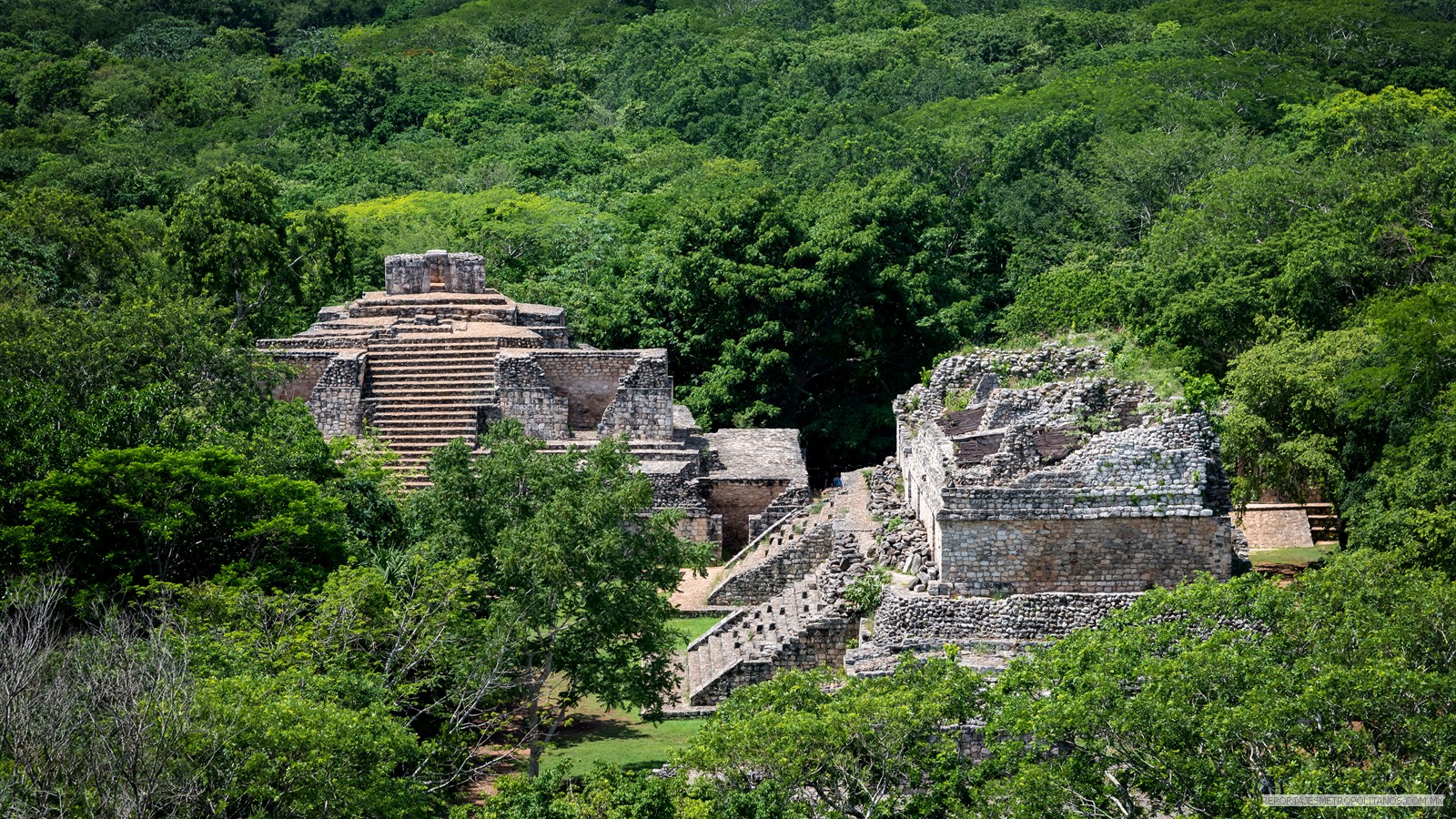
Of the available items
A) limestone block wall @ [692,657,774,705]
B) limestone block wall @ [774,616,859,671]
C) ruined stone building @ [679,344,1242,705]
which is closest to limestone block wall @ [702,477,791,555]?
ruined stone building @ [679,344,1242,705]

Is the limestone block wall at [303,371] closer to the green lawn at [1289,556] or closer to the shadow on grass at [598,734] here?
the shadow on grass at [598,734]

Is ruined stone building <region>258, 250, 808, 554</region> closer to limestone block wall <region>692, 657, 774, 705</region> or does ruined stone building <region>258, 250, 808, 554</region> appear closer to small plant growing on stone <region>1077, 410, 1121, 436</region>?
limestone block wall <region>692, 657, 774, 705</region>

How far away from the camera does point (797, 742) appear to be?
20.5 metres

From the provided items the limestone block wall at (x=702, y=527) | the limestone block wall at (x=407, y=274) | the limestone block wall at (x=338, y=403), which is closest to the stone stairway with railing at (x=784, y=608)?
the limestone block wall at (x=702, y=527)

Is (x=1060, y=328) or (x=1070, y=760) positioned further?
(x=1060, y=328)

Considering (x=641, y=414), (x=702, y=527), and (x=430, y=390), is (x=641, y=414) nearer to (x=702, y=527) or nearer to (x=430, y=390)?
(x=702, y=527)

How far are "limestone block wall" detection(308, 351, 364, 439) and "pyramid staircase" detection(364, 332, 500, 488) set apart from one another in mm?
394

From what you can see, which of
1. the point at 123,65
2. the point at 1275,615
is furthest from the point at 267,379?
the point at 123,65

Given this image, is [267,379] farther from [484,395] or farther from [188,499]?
[188,499]

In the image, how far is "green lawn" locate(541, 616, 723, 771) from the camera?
25.6 m

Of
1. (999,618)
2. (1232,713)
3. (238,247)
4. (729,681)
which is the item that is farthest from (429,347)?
(1232,713)

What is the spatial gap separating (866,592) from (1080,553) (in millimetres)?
3368

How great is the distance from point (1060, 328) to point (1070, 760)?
74.6 feet

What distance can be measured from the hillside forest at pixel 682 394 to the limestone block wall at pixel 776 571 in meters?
3.14
